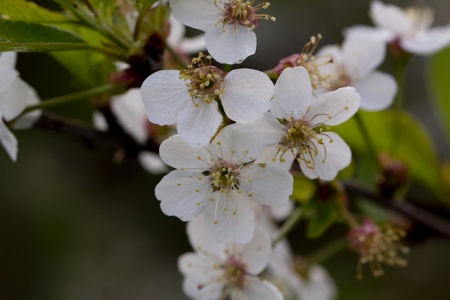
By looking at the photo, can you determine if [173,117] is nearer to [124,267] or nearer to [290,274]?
[290,274]

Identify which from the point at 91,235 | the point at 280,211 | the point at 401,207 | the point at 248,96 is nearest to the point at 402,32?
the point at 401,207

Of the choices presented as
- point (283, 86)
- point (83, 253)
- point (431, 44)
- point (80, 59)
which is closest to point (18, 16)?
point (80, 59)

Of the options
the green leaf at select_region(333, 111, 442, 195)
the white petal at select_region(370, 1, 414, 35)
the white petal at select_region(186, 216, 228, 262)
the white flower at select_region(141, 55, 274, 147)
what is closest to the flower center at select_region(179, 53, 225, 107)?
the white flower at select_region(141, 55, 274, 147)

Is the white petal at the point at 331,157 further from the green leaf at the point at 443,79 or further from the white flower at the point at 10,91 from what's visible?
the green leaf at the point at 443,79

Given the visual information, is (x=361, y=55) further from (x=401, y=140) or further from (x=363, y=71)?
(x=401, y=140)

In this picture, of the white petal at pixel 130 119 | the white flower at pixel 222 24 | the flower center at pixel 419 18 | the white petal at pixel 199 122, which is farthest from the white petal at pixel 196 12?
the flower center at pixel 419 18

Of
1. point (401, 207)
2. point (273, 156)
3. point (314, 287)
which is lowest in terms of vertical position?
point (314, 287)

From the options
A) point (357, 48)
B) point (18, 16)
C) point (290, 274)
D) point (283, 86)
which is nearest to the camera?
point (283, 86)
